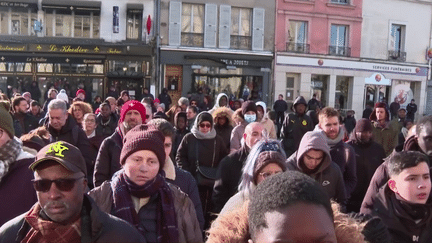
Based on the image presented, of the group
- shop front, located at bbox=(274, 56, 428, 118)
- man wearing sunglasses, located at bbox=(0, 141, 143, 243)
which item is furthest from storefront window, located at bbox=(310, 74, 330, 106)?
man wearing sunglasses, located at bbox=(0, 141, 143, 243)

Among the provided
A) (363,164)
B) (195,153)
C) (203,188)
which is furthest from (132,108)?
(363,164)

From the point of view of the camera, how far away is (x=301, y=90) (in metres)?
24.6

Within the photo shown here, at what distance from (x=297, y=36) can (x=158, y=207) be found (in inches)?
917

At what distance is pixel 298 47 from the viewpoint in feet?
81.1

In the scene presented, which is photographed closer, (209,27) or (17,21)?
(17,21)

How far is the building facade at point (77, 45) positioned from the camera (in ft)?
71.2

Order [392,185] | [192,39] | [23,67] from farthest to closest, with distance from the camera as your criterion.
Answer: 1. [192,39]
2. [23,67]
3. [392,185]

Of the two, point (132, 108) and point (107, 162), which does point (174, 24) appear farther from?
point (107, 162)

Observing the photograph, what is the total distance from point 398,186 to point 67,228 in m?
2.25

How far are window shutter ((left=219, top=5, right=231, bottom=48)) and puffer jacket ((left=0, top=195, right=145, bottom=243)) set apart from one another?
70.9 ft

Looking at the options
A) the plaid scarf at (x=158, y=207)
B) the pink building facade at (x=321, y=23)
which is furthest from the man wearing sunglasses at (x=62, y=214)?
the pink building facade at (x=321, y=23)

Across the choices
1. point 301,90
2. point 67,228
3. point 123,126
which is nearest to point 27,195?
point 67,228

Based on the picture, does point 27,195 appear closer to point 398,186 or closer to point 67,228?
point 67,228

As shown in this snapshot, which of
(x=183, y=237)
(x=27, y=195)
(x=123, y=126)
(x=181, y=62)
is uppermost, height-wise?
(x=181, y=62)
